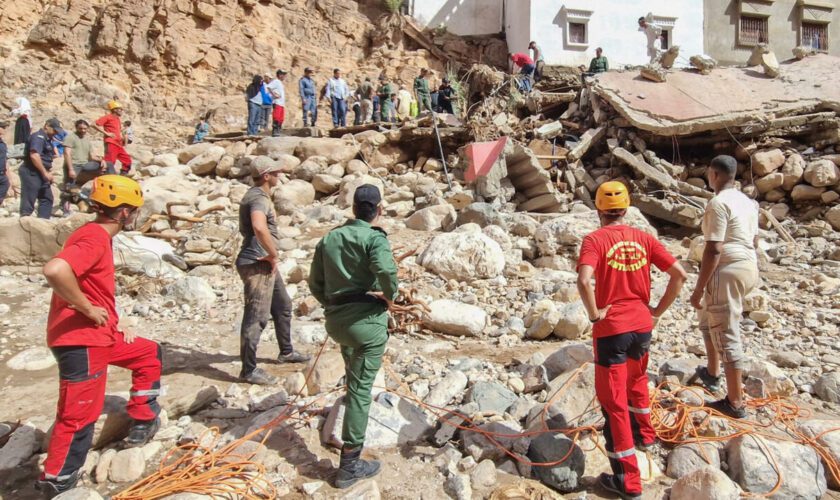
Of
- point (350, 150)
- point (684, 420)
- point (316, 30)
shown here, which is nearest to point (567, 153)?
point (350, 150)

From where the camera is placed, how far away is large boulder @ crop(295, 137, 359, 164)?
402 inches

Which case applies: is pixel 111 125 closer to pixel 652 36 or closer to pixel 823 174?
pixel 823 174

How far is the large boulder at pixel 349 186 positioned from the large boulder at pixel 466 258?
2.86 metres

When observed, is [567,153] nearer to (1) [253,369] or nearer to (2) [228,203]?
(2) [228,203]

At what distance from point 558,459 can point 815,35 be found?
21.2m

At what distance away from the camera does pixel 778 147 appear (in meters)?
8.77

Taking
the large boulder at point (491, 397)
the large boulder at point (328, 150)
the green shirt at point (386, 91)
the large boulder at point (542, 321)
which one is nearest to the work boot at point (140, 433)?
the large boulder at point (491, 397)

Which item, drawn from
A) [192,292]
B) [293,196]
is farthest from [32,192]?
[293,196]

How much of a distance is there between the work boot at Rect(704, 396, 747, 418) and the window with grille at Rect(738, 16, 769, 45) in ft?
58.3

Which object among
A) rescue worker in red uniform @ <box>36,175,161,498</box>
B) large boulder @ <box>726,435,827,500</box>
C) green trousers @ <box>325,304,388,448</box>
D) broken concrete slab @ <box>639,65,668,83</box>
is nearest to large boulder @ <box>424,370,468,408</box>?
green trousers @ <box>325,304,388,448</box>

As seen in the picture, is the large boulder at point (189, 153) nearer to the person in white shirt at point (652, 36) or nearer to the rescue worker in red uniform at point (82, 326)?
the rescue worker in red uniform at point (82, 326)

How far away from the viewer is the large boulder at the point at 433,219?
7477mm

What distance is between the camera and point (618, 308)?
2381 millimetres

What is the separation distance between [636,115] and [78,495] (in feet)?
30.8
